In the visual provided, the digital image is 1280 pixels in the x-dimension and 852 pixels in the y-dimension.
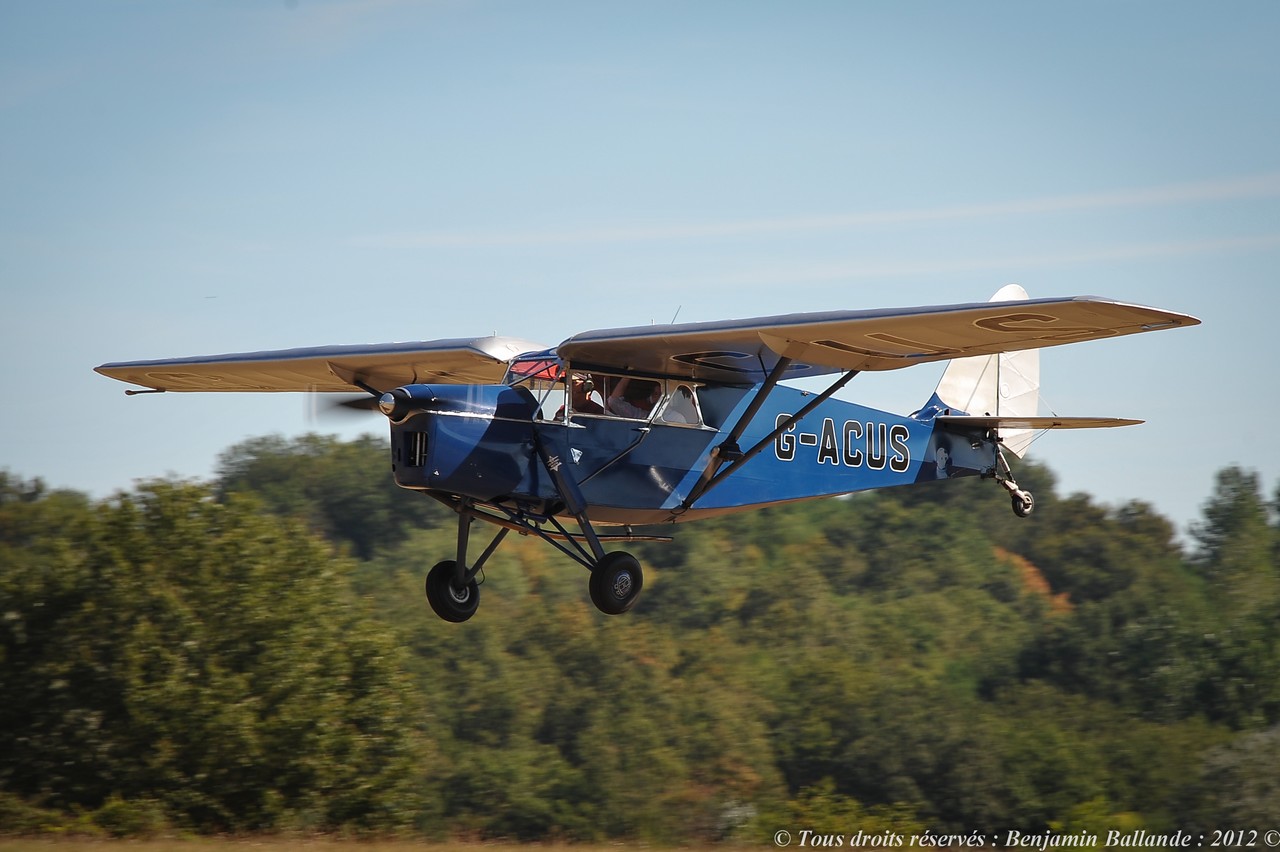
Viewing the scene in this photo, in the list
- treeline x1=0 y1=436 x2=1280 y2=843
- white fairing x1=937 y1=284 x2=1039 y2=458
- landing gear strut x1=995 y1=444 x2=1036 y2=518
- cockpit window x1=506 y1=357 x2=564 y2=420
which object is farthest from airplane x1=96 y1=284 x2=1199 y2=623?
treeline x1=0 y1=436 x2=1280 y2=843

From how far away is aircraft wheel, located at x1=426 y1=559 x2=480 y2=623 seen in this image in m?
13.0

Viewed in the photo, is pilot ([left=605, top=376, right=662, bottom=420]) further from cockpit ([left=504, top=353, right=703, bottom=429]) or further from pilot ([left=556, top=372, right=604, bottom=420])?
pilot ([left=556, top=372, right=604, bottom=420])

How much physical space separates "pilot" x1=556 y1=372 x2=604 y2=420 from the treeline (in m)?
15.5

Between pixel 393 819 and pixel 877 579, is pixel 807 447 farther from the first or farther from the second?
pixel 877 579

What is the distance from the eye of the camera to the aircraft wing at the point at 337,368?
1315 cm

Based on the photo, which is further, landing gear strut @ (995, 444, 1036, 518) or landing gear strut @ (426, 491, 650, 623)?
landing gear strut @ (995, 444, 1036, 518)

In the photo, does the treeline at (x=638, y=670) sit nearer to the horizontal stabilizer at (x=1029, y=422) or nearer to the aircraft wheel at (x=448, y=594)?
the aircraft wheel at (x=448, y=594)

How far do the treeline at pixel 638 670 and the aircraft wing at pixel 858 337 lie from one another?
1611 cm

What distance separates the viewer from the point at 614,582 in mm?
12609

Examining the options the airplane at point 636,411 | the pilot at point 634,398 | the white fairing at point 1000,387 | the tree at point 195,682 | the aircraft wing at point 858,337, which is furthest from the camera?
the tree at point 195,682

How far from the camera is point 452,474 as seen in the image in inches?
458

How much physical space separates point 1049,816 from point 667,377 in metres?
35.7

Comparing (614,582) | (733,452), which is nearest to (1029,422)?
(733,452)

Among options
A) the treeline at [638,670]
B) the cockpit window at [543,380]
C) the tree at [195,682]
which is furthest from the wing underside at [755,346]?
the tree at [195,682]
